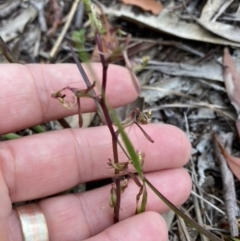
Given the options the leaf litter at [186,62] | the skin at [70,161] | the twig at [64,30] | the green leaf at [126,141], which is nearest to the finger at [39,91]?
the skin at [70,161]

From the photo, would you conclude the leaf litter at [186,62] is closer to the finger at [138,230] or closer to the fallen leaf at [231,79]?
the fallen leaf at [231,79]

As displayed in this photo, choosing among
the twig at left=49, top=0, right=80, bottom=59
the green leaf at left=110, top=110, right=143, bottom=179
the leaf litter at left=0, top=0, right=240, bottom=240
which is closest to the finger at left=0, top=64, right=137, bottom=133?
the leaf litter at left=0, top=0, right=240, bottom=240

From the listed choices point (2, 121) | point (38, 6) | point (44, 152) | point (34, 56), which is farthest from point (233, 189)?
point (38, 6)

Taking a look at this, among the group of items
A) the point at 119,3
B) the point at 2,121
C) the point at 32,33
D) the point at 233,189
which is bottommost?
the point at 233,189

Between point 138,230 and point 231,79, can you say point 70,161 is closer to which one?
point 138,230

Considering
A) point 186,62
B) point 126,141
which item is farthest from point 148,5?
point 126,141

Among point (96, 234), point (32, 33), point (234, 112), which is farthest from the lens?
point (32, 33)

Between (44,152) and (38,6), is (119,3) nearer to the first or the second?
(38,6)
